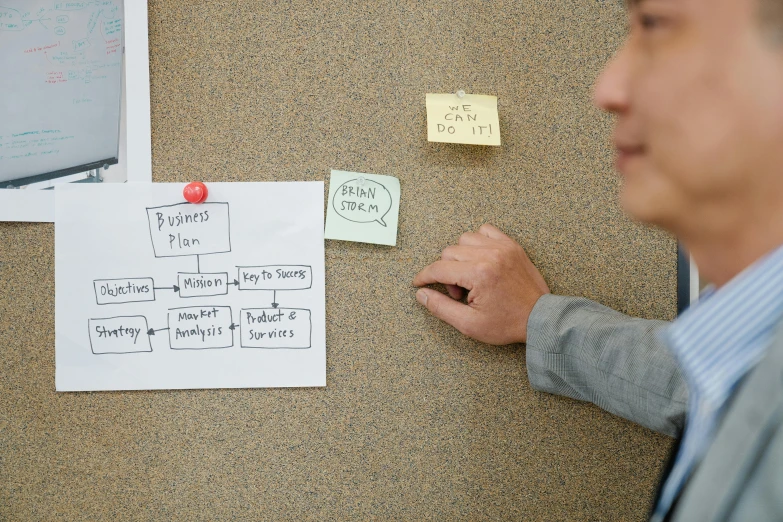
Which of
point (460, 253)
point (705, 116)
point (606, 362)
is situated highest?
point (705, 116)

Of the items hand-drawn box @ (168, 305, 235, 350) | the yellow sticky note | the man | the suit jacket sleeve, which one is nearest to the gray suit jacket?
the suit jacket sleeve

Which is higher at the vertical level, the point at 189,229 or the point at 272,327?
the point at 189,229

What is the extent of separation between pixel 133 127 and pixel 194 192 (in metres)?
0.11

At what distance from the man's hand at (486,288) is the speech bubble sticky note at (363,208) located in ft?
0.24

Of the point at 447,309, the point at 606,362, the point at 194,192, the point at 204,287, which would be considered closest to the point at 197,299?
the point at 204,287

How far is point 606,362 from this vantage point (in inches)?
22.8

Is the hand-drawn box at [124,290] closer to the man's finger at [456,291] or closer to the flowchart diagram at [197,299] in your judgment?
the flowchart diagram at [197,299]

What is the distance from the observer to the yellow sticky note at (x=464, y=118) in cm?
63

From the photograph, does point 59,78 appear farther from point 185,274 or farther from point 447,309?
point 447,309

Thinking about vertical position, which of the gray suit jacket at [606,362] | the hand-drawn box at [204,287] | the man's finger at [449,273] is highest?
the man's finger at [449,273]

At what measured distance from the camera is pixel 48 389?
2.08 feet

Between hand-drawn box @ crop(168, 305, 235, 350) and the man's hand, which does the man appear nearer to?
the man's hand

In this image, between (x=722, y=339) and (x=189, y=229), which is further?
(x=189, y=229)

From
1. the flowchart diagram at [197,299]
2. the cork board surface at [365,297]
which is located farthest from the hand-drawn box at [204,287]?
the cork board surface at [365,297]
